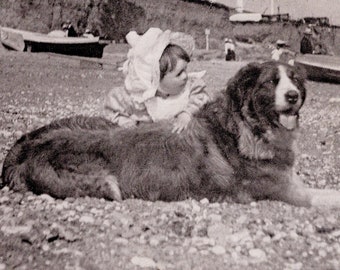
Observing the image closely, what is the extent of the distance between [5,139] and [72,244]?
225 centimetres

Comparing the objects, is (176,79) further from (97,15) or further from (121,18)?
(121,18)

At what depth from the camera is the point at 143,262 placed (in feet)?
6.76

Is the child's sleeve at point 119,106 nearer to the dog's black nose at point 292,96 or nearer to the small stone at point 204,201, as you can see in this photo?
the small stone at point 204,201

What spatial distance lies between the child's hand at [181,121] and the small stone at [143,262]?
3.29 feet

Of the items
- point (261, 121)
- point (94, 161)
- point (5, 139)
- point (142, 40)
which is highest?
point (142, 40)

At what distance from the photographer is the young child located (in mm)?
3186

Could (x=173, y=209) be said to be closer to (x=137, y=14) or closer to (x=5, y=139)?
(x=5, y=139)

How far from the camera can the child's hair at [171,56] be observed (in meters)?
3.17

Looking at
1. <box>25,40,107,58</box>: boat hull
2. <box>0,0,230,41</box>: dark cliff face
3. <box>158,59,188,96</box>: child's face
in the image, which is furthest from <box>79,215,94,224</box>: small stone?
<box>0,0,230,41</box>: dark cliff face

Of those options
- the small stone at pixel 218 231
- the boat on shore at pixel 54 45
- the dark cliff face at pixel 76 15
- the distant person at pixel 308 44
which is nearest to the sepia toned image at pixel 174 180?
the small stone at pixel 218 231

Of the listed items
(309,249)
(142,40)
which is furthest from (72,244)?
(142,40)

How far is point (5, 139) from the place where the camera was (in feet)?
13.9

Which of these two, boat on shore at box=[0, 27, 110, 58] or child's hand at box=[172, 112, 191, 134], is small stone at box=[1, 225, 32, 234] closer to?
child's hand at box=[172, 112, 191, 134]

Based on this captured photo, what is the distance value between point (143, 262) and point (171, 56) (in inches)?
58.9
